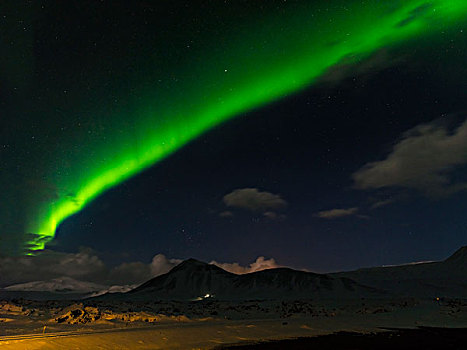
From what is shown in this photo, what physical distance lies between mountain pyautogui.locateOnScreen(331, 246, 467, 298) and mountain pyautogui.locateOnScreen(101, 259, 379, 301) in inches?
679

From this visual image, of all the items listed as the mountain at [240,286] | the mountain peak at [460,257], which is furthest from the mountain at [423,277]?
the mountain at [240,286]

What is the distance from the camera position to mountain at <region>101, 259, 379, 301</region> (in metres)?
119

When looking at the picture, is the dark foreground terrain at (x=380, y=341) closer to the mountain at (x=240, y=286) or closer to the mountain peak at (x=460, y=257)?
the mountain at (x=240, y=286)

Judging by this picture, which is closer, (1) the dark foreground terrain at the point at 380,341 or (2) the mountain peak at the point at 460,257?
(1) the dark foreground terrain at the point at 380,341

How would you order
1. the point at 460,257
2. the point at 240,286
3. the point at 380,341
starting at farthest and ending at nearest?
the point at 460,257
the point at 240,286
the point at 380,341

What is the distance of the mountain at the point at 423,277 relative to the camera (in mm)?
123125

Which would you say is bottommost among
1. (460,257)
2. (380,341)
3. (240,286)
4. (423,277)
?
(380,341)

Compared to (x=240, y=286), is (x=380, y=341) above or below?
below

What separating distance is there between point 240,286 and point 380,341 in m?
118

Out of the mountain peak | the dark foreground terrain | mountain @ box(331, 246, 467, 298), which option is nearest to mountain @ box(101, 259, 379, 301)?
mountain @ box(331, 246, 467, 298)

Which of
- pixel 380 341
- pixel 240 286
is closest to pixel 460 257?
pixel 240 286

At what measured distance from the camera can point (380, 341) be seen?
72.0ft

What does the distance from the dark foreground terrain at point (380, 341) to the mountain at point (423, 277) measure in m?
101

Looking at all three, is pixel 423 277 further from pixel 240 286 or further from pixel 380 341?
pixel 380 341
